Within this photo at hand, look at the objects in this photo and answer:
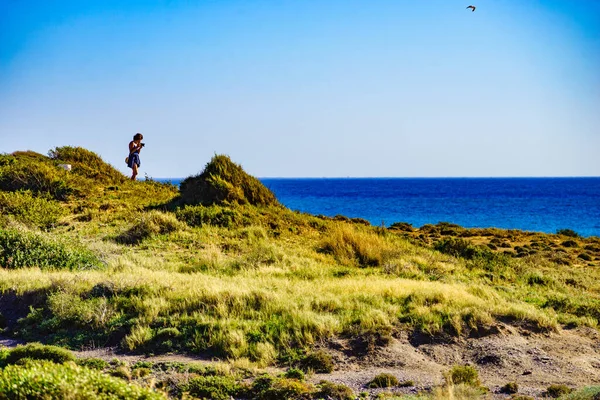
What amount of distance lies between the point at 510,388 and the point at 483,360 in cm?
161

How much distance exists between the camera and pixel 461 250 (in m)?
21.4

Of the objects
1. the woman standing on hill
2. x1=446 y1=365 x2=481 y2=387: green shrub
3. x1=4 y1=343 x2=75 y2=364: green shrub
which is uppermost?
the woman standing on hill

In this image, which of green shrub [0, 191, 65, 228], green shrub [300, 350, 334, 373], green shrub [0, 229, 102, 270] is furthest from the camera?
green shrub [0, 191, 65, 228]

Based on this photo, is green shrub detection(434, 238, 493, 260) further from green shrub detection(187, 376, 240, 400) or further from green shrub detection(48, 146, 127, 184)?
green shrub detection(48, 146, 127, 184)

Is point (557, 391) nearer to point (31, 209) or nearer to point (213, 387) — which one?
point (213, 387)

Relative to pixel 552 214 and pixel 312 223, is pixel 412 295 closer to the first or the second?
pixel 312 223

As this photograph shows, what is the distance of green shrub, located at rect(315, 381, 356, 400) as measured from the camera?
8.31m

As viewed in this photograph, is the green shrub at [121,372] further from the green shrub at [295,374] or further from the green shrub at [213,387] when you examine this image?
the green shrub at [295,374]

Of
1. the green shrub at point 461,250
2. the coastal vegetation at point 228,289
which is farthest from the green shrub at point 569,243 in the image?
the green shrub at point 461,250

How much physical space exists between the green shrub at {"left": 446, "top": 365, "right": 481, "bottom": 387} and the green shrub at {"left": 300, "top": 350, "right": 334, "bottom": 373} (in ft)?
6.13

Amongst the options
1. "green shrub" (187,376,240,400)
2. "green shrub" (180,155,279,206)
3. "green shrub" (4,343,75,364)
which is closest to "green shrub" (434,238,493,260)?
"green shrub" (180,155,279,206)

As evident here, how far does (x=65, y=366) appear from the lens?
24.4 feet

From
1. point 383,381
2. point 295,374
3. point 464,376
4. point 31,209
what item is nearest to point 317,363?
point 295,374

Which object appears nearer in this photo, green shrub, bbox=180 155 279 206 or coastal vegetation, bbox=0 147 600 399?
coastal vegetation, bbox=0 147 600 399
